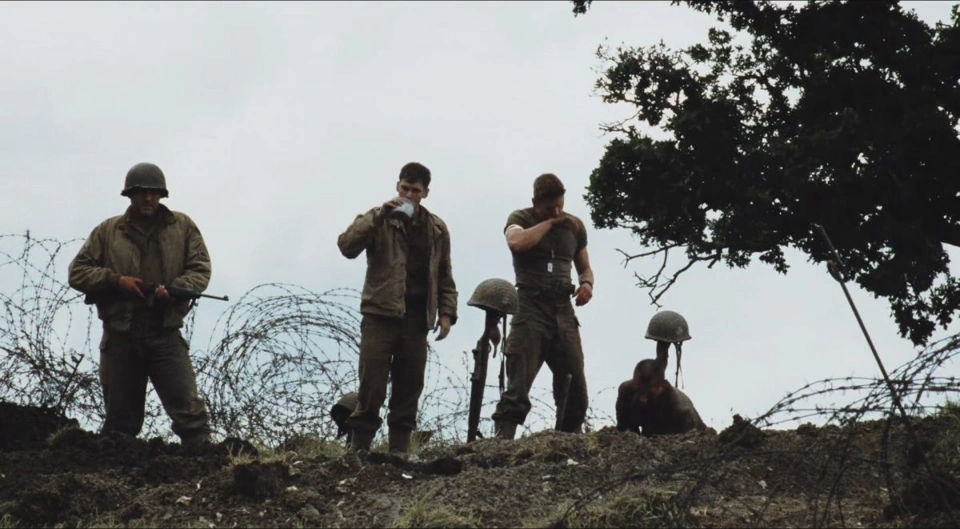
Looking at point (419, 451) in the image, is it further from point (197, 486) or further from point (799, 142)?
point (799, 142)

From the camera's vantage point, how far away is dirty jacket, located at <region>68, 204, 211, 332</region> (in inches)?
415

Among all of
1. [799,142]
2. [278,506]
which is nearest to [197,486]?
[278,506]

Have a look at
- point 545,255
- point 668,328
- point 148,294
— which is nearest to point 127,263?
point 148,294

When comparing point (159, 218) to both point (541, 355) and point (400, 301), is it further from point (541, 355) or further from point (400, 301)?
point (541, 355)

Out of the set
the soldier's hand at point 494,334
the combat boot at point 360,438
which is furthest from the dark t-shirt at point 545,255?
the combat boot at point 360,438

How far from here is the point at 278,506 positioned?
8.36 m

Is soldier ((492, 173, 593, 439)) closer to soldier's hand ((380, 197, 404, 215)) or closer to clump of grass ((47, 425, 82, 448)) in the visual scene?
soldier's hand ((380, 197, 404, 215))

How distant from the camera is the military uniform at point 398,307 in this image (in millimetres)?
10344

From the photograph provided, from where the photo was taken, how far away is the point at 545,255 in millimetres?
11555

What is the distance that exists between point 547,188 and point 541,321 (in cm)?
92

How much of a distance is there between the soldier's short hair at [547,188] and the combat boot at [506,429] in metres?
1.56

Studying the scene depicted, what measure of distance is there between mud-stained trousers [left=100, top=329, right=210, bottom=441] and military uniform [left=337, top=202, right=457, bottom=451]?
1046mm

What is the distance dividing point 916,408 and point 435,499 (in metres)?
2.45

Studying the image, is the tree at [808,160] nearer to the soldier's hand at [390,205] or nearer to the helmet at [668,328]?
the helmet at [668,328]
